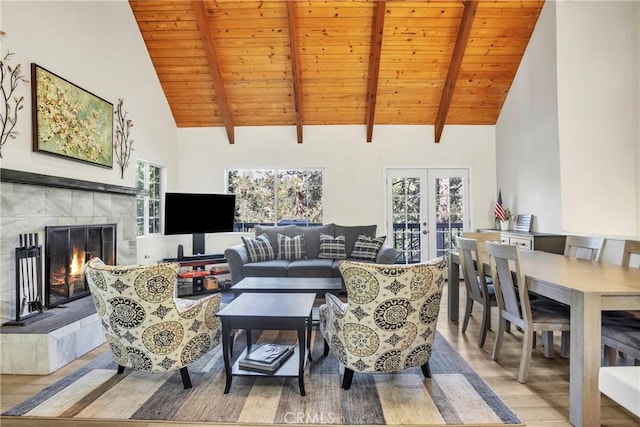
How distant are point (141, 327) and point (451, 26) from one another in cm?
495

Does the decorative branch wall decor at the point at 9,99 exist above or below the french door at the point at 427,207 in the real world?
above

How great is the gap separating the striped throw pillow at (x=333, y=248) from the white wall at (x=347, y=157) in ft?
3.51

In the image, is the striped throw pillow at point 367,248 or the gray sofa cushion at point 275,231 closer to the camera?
the striped throw pillow at point 367,248

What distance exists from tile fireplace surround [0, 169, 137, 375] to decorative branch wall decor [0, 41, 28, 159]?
1.23ft

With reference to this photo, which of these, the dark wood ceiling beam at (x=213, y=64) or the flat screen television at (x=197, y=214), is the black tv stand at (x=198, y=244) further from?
the dark wood ceiling beam at (x=213, y=64)

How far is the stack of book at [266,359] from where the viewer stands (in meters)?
2.29

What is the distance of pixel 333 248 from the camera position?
4965mm

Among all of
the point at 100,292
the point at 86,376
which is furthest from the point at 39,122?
the point at 86,376

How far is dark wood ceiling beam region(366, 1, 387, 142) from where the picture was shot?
4312 mm

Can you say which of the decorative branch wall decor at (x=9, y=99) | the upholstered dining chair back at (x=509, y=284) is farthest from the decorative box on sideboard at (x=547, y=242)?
the decorative branch wall decor at (x=9, y=99)

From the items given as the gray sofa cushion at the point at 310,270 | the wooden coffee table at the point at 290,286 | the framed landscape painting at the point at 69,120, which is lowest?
the gray sofa cushion at the point at 310,270

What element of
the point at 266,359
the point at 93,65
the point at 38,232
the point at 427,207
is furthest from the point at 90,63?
the point at 427,207

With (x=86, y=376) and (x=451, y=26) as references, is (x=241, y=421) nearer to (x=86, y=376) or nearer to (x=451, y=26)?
(x=86, y=376)

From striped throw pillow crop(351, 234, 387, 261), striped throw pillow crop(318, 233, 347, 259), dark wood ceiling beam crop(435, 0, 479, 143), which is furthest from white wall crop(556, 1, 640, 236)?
striped throw pillow crop(318, 233, 347, 259)
